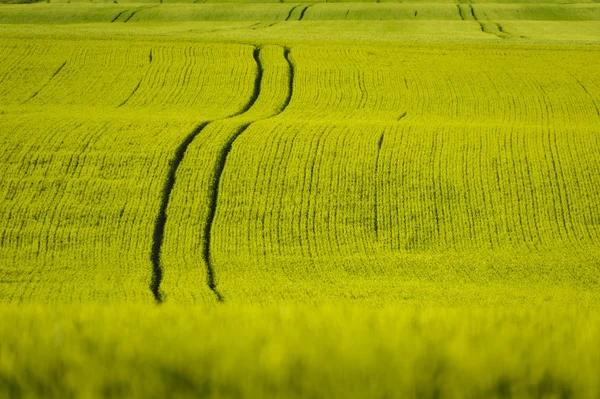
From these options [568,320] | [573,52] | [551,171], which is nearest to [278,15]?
[573,52]

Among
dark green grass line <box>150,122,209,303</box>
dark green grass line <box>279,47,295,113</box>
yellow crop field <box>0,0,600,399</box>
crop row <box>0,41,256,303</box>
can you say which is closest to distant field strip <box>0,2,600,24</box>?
yellow crop field <box>0,0,600,399</box>

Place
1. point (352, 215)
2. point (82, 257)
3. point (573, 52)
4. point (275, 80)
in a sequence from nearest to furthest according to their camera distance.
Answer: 1. point (82, 257)
2. point (352, 215)
3. point (275, 80)
4. point (573, 52)

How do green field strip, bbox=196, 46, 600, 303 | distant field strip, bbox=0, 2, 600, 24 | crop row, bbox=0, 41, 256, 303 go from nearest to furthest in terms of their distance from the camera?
1. crop row, bbox=0, 41, 256, 303
2. green field strip, bbox=196, 46, 600, 303
3. distant field strip, bbox=0, 2, 600, 24

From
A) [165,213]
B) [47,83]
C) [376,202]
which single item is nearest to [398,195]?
[376,202]

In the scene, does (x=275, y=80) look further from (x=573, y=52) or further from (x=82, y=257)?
(x=82, y=257)

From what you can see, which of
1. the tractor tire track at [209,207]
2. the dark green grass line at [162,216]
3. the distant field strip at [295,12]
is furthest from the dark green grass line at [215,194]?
the distant field strip at [295,12]

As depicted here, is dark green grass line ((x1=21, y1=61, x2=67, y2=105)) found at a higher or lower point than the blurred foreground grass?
lower

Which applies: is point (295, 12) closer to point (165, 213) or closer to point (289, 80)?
point (289, 80)

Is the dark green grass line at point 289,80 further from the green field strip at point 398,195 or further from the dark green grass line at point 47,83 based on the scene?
the dark green grass line at point 47,83

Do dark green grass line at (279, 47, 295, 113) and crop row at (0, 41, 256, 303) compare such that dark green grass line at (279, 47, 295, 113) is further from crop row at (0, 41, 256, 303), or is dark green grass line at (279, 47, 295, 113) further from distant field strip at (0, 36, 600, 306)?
crop row at (0, 41, 256, 303)
